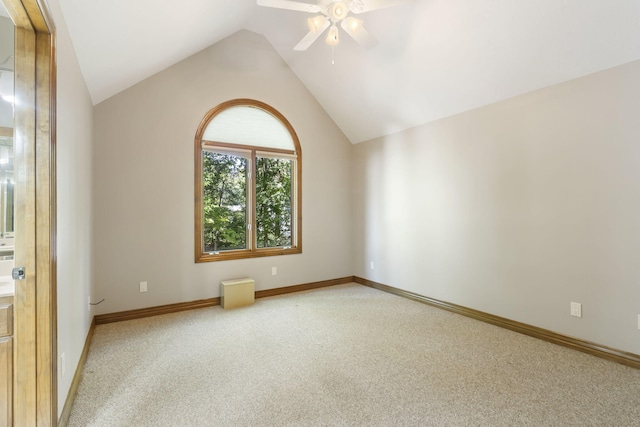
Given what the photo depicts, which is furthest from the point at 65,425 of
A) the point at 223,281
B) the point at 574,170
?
the point at 574,170

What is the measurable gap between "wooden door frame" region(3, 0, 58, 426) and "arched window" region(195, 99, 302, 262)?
7.63 feet

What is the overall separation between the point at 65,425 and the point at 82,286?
1119 mm

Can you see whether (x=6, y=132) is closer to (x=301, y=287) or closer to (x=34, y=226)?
(x=34, y=226)

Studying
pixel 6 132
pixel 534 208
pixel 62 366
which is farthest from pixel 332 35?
pixel 62 366

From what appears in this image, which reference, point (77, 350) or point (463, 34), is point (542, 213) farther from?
point (77, 350)

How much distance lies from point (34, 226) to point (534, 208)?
3776 mm

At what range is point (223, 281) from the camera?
13.0 feet

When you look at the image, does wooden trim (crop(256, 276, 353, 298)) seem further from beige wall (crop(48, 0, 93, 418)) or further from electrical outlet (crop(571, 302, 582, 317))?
electrical outlet (crop(571, 302, 582, 317))

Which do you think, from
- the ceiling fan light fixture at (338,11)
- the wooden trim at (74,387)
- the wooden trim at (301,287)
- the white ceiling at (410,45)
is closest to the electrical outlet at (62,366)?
the wooden trim at (74,387)

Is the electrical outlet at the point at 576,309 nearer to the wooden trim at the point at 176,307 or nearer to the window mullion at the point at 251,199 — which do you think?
the wooden trim at the point at 176,307

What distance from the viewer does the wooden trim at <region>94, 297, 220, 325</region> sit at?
3289 mm

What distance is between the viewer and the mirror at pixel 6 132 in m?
1.52

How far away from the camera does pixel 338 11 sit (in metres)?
2.36

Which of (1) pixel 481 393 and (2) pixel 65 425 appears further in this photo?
(1) pixel 481 393
